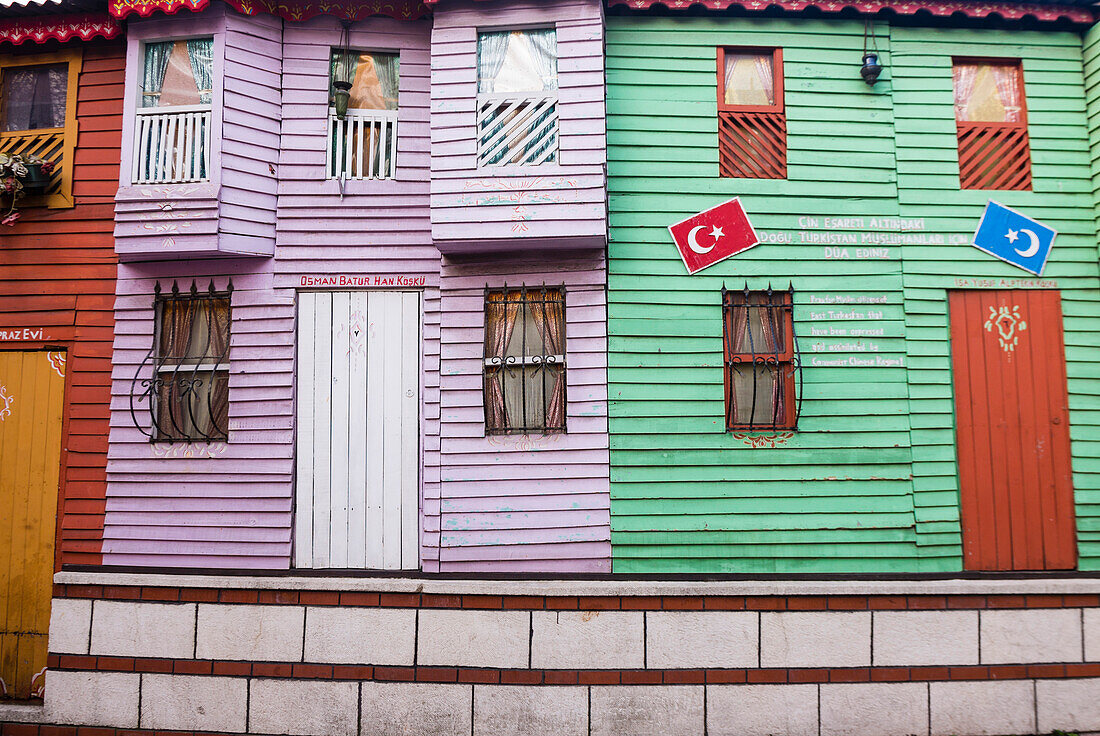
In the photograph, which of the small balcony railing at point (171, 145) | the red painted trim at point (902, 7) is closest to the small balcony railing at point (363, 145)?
the small balcony railing at point (171, 145)

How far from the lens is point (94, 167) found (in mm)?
6863

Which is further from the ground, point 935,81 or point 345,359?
point 935,81

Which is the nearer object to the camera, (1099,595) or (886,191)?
(1099,595)

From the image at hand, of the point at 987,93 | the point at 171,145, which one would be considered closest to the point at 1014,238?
the point at 987,93

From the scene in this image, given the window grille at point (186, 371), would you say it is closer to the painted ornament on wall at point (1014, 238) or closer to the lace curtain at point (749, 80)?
the lace curtain at point (749, 80)

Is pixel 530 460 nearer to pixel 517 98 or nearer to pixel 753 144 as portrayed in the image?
pixel 517 98

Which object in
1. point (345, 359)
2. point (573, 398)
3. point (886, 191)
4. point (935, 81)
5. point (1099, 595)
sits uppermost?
point (935, 81)

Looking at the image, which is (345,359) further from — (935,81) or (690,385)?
(935,81)

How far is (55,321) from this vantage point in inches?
265

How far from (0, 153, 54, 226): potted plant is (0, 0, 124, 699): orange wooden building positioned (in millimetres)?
50

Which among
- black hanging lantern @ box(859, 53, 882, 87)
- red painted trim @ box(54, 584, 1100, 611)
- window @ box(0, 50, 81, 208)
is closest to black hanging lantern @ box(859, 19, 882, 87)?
black hanging lantern @ box(859, 53, 882, 87)

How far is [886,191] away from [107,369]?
8.48m

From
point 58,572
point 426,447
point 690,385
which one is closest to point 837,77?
point 690,385

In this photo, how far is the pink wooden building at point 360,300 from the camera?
628cm
